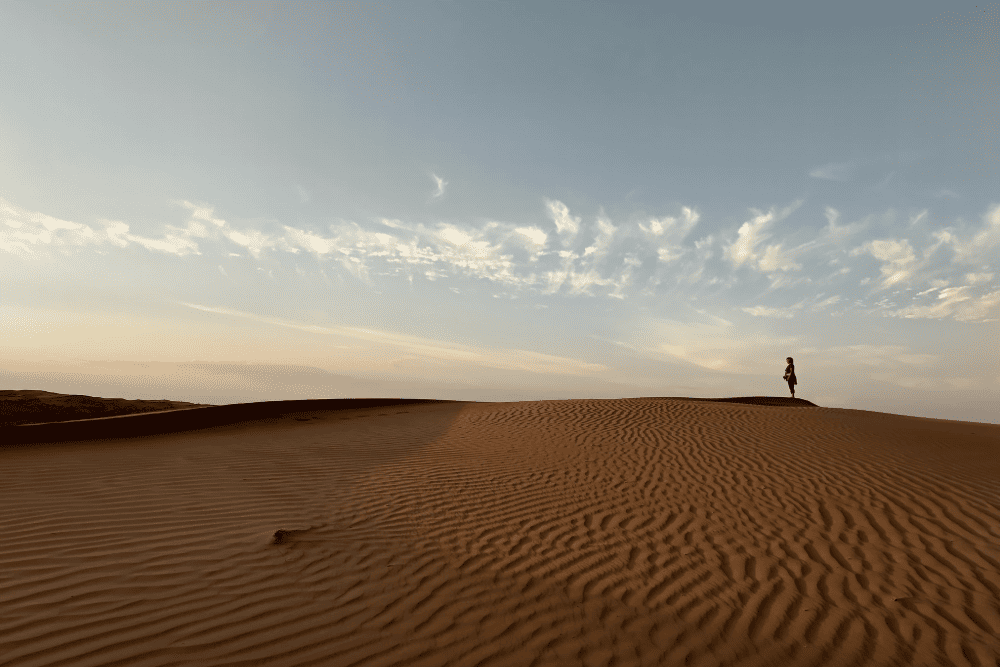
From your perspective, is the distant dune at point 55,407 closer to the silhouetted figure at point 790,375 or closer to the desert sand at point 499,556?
the desert sand at point 499,556

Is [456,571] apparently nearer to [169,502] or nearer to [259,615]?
[259,615]

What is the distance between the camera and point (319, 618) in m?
4.26

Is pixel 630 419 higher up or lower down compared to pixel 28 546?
higher up

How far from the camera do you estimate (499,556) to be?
5898 mm

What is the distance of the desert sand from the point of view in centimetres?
407

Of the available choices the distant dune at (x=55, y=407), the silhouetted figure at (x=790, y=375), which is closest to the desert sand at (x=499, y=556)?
the distant dune at (x=55, y=407)

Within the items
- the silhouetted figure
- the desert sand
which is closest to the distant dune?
the desert sand

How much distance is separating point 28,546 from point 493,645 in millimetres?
5244

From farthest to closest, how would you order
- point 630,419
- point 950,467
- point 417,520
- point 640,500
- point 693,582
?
point 630,419 → point 950,467 → point 640,500 → point 417,520 → point 693,582

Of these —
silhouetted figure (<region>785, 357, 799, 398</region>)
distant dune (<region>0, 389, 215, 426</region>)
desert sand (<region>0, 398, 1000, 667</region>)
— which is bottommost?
desert sand (<region>0, 398, 1000, 667</region>)

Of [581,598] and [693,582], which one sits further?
[693,582]

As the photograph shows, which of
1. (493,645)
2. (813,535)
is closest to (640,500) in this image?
(813,535)

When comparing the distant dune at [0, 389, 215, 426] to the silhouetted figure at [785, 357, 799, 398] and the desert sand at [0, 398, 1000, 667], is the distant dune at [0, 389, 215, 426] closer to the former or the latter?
the desert sand at [0, 398, 1000, 667]

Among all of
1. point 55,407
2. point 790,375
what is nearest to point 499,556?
point 55,407
